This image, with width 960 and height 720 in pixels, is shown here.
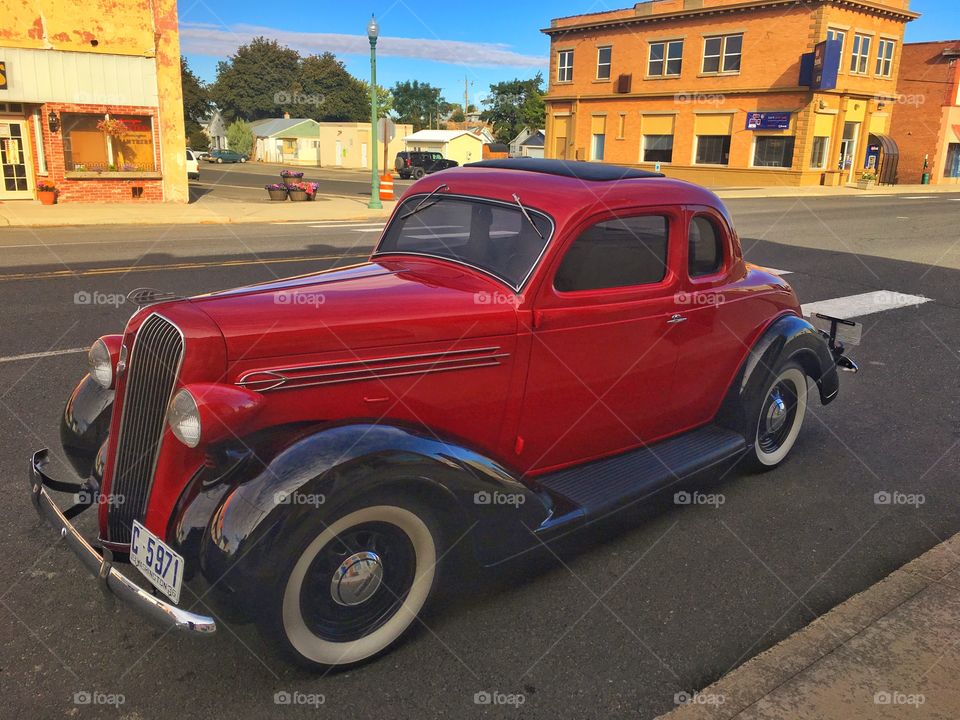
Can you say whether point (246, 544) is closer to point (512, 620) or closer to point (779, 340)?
point (512, 620)

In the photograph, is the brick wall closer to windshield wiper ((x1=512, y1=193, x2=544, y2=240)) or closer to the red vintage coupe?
the red vintage coupe

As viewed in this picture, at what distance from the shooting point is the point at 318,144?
7194cm

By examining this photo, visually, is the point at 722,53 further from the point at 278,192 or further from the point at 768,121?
the point at 278,192

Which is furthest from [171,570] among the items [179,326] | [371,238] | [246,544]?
[371,238]

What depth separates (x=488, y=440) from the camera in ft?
11.5

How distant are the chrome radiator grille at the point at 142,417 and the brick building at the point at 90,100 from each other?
2177 cm

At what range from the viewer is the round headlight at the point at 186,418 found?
270cm

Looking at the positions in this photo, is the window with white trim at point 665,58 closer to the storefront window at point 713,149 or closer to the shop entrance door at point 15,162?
the storefront window at point 713,149

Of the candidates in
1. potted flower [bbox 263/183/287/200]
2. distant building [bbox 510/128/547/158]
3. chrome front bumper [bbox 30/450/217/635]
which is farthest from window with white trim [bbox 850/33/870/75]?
chrome front bumper [bbox 30/450/217/635]

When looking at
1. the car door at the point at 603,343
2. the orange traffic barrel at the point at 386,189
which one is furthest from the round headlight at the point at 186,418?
the orange traffic barrel at the point at 386,189

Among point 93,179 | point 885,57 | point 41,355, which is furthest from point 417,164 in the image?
point 41,355

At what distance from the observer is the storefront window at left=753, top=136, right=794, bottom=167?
38.3 metres

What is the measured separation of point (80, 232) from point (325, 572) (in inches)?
650

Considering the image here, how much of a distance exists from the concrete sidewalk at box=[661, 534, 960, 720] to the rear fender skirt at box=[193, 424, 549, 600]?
3.41ft
